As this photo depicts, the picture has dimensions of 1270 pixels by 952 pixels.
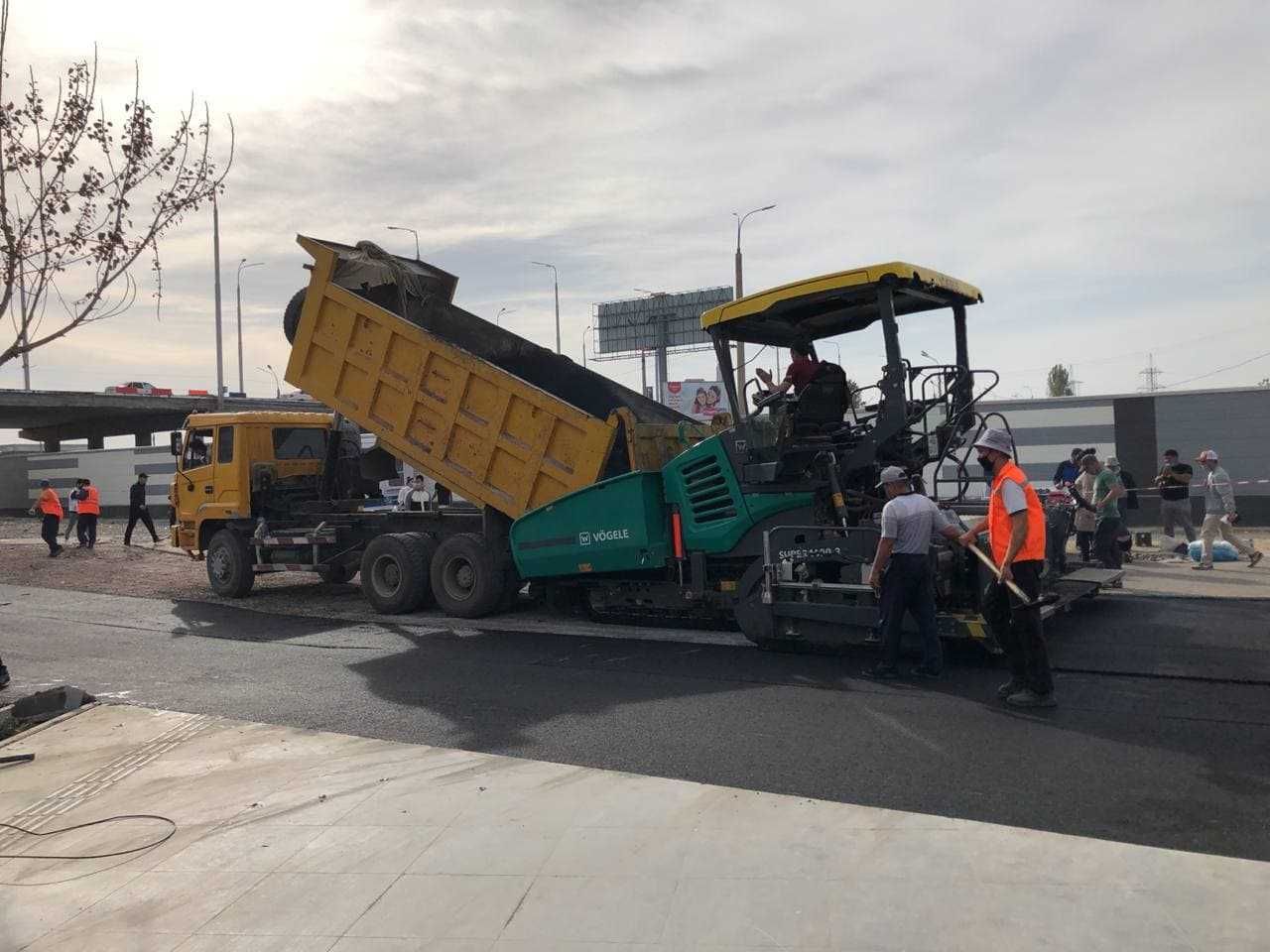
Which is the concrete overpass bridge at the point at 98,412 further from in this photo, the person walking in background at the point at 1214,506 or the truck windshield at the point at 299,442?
the person walking in background at the point at 1214,506

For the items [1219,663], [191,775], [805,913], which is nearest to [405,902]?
[805,913]

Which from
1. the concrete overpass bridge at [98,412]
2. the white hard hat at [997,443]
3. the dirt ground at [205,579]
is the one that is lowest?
the dirt ground at [205,579]

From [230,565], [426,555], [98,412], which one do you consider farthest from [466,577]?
[98,412]

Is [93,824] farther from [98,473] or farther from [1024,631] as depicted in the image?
[98,473]

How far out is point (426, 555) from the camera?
11.1 m

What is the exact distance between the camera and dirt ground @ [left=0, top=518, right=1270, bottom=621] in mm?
11141

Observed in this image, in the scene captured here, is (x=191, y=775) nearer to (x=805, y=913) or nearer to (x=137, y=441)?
(x=805, y=913)

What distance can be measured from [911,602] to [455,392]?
5.22m

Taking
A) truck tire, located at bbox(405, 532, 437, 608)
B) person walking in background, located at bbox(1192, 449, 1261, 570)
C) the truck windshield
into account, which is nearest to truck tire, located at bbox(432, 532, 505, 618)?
truck tire, located at bbox(405, 532, 437, 608)

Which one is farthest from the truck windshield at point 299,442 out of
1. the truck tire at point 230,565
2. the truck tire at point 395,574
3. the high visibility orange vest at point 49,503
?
the high visibility orange vest at point 49,503

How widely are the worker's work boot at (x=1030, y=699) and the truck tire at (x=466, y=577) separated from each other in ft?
18.9

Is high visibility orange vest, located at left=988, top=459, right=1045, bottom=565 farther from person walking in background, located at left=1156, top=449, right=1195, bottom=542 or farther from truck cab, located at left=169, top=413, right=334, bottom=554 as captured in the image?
truck cab, located at left=169, top=413, right=334, bottom=554

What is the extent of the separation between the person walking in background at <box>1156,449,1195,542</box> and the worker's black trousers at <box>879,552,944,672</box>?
28.7 feet

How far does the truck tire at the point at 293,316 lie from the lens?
11117 mm
